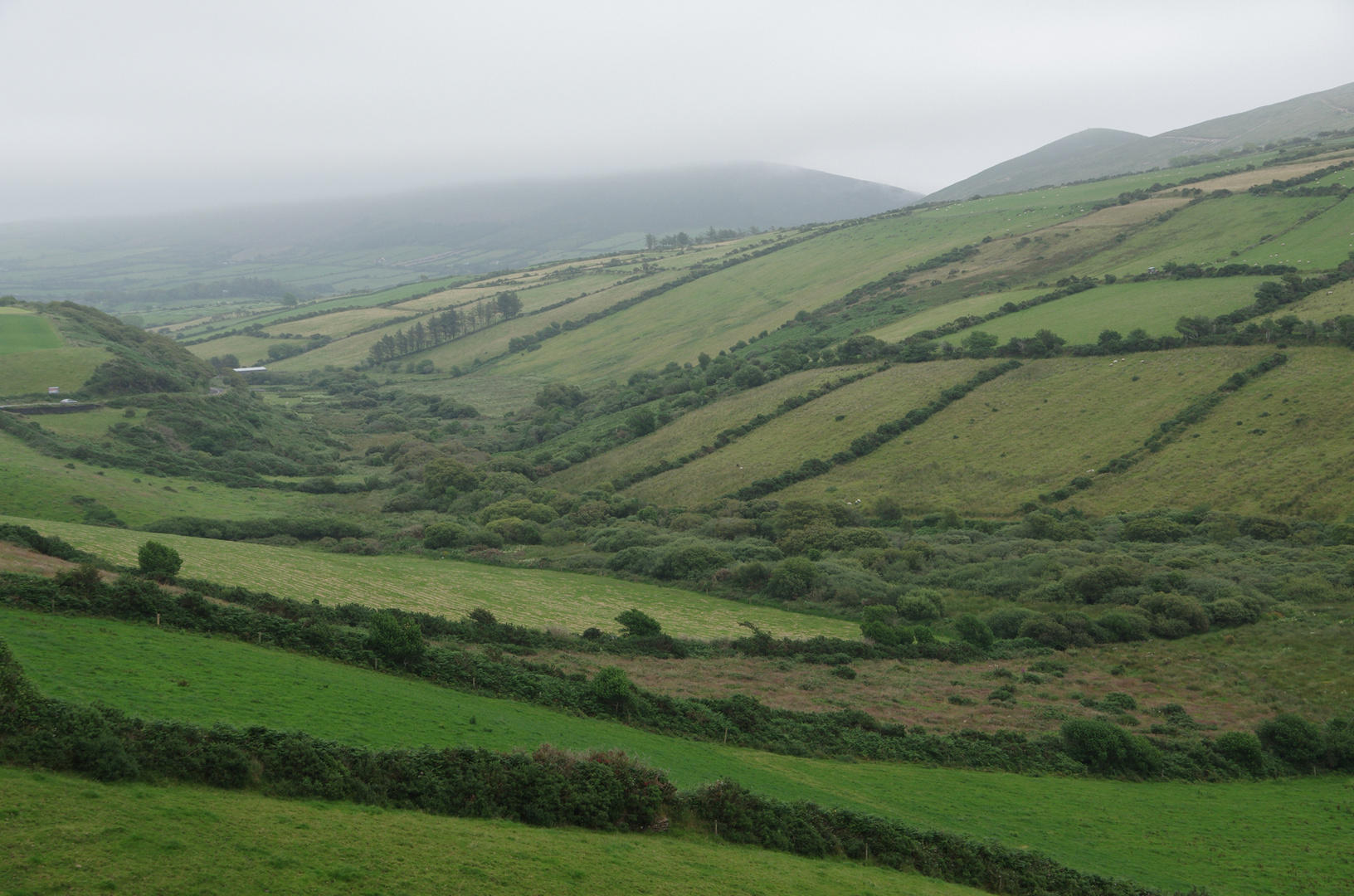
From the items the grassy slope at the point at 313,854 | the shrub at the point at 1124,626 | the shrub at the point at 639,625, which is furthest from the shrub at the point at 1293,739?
the shrub at the point at 639,625

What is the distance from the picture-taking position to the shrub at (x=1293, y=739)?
2991 cm

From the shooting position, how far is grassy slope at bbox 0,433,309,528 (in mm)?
58156

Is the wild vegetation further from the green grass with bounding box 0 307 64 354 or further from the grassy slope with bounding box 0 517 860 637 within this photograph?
the green grass with bounding box 0 307 64 354

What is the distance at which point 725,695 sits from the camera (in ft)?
110

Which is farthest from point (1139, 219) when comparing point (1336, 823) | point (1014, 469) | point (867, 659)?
point (1336, 823)

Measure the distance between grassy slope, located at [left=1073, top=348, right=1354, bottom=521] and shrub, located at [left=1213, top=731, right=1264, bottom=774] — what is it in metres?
33.9

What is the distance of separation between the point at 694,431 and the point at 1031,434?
36.7 meters

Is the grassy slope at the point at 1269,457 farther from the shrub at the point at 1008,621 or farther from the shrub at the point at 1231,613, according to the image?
the shrub at the point at 1008,621

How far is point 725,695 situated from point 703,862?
15.2m

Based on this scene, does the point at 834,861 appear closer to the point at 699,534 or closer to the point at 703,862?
the point at 703,862

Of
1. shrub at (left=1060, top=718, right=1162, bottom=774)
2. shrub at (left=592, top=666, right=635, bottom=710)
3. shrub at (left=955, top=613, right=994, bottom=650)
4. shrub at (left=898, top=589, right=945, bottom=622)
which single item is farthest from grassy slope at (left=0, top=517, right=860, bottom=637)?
shrub at (left=1060, top=718, right=1162, bottom=774)

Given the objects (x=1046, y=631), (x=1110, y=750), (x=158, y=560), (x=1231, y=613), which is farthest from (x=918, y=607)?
(x=158, y=560)

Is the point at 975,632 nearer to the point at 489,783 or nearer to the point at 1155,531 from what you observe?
the point at 1155,531

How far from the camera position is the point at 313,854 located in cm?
1434
